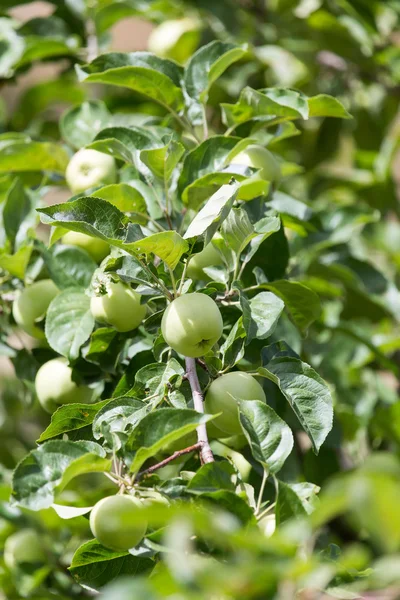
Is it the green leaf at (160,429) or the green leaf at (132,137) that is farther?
the green leaf at (132,137)

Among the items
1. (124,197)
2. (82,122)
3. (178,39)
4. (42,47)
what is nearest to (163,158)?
(124,197)

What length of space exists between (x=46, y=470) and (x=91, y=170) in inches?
17.6

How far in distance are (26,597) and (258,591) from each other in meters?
0.75

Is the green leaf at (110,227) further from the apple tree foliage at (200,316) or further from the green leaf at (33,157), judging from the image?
the green leaf at (33,157)

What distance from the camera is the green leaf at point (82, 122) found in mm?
1114

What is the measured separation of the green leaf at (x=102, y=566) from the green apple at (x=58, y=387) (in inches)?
8.2

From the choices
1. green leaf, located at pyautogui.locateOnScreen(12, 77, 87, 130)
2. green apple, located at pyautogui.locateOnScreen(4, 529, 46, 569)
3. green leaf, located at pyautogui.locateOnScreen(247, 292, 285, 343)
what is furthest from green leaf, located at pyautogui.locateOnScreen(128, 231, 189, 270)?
green leaf, located at pyautogui.locateOnScreen(12, 77, 87, 130)

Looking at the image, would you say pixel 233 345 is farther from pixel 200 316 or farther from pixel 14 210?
pixel 14 210

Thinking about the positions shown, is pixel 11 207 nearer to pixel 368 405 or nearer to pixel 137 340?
pixel 137 340

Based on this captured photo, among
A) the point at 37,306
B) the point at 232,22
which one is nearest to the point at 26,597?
the point at 37,306

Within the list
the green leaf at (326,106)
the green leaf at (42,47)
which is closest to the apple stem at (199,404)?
the green leaf at (326,106)

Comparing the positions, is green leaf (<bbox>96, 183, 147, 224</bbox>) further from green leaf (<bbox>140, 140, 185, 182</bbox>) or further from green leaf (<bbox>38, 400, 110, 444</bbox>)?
green leaf (<bbox>38, 400, 110, 444</bbox>)

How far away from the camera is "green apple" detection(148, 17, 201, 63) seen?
148cm

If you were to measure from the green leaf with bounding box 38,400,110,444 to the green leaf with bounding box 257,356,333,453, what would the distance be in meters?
0.17
